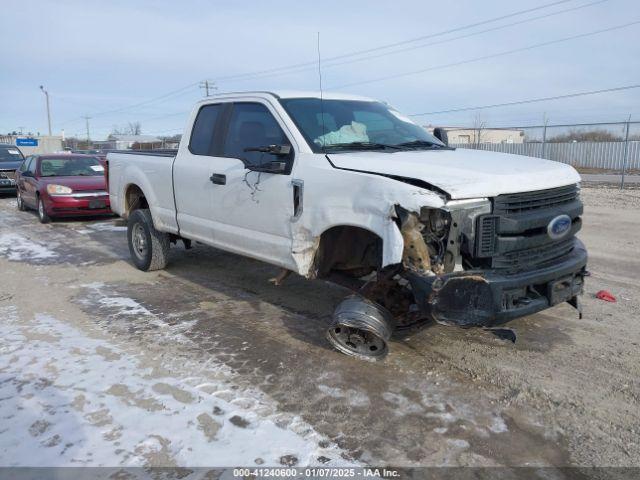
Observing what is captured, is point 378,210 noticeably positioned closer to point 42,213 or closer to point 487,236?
point 487,236

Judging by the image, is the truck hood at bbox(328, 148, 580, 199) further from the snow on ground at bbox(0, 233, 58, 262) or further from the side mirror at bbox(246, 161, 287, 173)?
the snow on ground at bbox(0, 233, 58, 262)

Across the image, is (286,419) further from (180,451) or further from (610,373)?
(610,373)

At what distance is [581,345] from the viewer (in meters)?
4.41

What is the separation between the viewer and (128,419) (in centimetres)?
331

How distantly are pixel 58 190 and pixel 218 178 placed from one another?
804cm

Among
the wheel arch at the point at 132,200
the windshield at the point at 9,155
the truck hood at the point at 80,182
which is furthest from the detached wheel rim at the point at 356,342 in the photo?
the windshield at the point at 9,155

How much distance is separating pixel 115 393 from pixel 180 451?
Answer: 92cm

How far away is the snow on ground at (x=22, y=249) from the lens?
8.39 metres

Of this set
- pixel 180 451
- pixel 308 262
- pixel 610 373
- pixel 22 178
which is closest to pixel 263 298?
pixel 308 262

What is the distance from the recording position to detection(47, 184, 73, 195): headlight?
11.6 m

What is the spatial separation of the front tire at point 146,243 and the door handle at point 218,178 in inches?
75.8

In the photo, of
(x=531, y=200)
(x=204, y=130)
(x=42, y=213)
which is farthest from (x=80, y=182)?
(x=531, y=200)

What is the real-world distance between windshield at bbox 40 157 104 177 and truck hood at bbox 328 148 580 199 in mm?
10442

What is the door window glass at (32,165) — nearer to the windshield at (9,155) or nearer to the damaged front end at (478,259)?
the windshield at (9,155)
